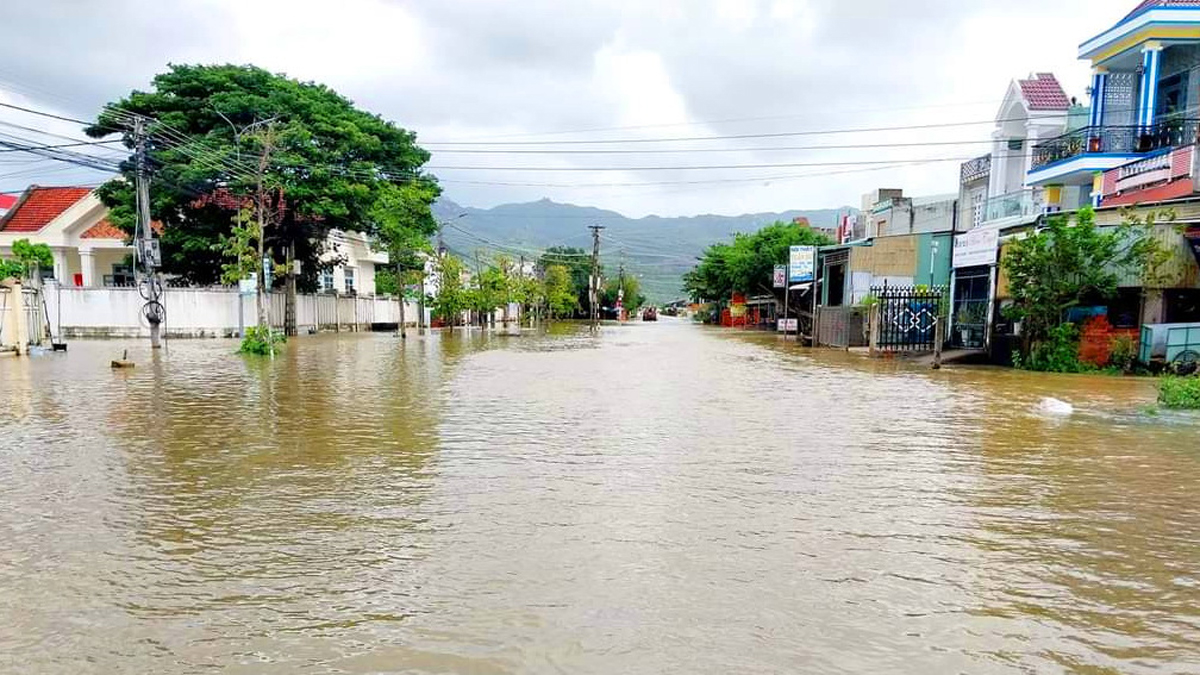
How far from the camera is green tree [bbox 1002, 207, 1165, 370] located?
53.2ft

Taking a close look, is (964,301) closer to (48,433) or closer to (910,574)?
(910,574)

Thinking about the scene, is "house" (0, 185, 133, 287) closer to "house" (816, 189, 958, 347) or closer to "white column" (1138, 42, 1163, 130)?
"house" (816, 189, 958, 347)

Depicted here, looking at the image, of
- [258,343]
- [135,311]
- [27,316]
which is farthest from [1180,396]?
[135,311]

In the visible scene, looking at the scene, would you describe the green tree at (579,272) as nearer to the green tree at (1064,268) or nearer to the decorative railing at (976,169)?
the decorative railing at (976,169)

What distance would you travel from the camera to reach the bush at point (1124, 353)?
16.5 m

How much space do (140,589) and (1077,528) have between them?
6.21 meters

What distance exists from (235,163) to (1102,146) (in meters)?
29.1

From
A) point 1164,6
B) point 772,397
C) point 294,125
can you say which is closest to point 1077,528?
point 772,397

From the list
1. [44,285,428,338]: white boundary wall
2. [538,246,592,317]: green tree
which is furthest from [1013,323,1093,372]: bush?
[538,246,592,317]: green tree

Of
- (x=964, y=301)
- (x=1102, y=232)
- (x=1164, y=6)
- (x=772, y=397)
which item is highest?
(x=1164, y=6)

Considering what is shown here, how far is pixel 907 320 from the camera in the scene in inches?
918

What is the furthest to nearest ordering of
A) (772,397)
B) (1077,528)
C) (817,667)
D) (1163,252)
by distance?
(1163,252) < (772,397) < (1077,528) < (817,667)

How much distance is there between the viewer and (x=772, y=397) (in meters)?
12.6

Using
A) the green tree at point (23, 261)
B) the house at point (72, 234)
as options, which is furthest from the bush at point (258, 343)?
the house at point (72, 234)
